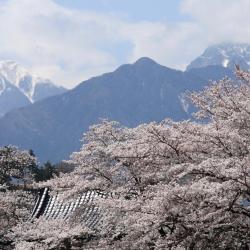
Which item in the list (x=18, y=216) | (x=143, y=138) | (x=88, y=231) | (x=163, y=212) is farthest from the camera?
(x=18, y=216)

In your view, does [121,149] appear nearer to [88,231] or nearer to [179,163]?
[179,163]

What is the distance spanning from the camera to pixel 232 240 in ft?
38.8

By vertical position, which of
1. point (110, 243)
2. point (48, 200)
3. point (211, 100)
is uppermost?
point (211, 100)

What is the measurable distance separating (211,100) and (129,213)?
425 cm

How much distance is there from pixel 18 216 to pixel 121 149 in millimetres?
11726

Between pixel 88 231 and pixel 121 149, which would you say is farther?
pixel 88 231

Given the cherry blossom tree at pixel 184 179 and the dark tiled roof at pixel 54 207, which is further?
the dark tiled roof at pixel 54 207

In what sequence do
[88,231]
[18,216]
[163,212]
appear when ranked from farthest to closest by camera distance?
[18,216]
[88,231]
[163,212]

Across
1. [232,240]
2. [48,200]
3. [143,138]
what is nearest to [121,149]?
[143,138]

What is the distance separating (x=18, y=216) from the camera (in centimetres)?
2378

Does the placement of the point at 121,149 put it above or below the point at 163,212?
above

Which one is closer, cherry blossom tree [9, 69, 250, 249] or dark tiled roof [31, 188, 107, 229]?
cherry blossom tree [9, 69, 250, 249]

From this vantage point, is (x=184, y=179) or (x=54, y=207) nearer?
(x=184, y=179)

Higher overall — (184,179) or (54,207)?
(184,179)
